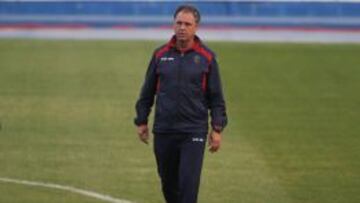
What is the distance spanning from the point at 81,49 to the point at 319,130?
17.9m

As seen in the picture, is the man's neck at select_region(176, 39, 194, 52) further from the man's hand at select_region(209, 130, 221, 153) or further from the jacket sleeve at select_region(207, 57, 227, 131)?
the man's hand at select_region(209, 130, 221, 153)

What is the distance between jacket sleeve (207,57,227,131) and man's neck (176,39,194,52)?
273 mm

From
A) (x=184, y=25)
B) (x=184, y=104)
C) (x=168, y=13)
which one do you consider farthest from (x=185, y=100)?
(x=168, y=13)

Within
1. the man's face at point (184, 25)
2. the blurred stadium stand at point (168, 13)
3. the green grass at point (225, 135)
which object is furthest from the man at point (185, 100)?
the blurred stadium stand at point (168, 13)

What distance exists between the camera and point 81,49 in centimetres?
3722

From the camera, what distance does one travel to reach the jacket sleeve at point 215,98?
→ 11055 mm

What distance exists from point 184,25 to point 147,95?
91cm

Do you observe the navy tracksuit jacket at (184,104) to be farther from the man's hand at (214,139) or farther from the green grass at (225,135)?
the green grass at (225,135)

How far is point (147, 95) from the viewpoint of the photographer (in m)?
11.3

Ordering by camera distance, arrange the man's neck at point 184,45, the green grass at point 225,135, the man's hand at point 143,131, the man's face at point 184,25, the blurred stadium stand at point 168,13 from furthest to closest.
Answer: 1. the blurred stadium stand at point 168,13
2. the green grass at point 225,135
3. the man's hand at point 143,131
4. the man's neck at point 184,45
5. the man's face at point 184,25

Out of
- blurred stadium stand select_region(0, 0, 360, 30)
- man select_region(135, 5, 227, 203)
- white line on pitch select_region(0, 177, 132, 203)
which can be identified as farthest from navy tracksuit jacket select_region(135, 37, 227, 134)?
blurred stadium stand select_region(0, 0, 360, 30)

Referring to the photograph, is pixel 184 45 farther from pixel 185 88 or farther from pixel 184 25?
pixel 185 88

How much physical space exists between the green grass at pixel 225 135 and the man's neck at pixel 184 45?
3468 millimetres

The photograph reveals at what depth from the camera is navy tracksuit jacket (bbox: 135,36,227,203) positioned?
10961mm
